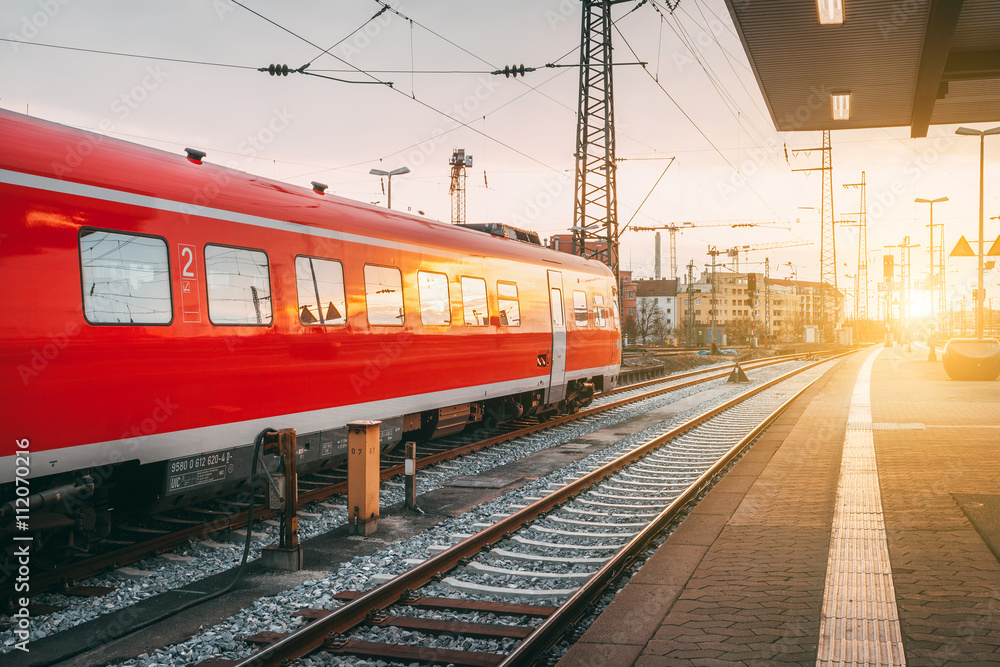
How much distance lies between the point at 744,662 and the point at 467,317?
806 cm

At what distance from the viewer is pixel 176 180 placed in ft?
23.0

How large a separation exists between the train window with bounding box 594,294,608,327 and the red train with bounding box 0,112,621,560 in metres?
6.98

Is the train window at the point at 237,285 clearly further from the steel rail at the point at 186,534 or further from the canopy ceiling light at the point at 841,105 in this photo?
the canopy ceiling light at the point at 841,105

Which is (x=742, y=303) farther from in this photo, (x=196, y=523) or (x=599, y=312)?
(x=196, y=523)

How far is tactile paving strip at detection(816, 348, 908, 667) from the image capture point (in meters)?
4.45

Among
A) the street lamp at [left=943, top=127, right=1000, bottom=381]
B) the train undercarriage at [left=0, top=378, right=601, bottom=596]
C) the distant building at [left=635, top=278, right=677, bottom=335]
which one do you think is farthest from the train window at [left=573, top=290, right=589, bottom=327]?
the distant building at [left=635, top=278, right=677, bottom=335]

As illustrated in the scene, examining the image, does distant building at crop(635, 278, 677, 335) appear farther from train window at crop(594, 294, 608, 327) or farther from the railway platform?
the railway platform

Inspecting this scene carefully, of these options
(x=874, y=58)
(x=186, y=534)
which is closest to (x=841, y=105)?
(x=874, y=58)

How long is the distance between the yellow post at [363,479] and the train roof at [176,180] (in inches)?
94.0

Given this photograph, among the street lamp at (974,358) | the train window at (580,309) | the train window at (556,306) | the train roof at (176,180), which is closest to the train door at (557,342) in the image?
the train window at (556,306)

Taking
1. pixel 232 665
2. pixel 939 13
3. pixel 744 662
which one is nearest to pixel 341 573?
pixel 232 665

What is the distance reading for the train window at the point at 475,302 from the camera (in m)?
11.9

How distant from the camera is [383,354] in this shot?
980cm

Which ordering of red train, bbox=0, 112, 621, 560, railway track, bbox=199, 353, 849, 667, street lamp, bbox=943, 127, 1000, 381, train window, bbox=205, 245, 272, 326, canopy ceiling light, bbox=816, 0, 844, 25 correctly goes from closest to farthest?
railway track, bbox=199, 353, 849, 667 < red train, bbox=0, 112, 621, 560 < train window, bbox=205, 245, 272, 326 < canopy ceiling light, bbox=816, 0, 844, 25 < street lamp, bbox=943, 127, 1000, 381
